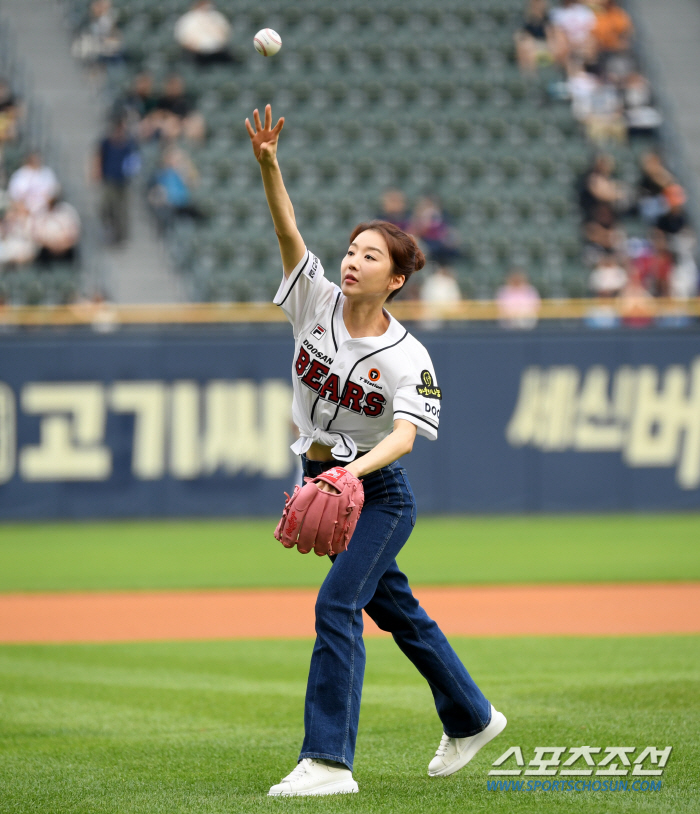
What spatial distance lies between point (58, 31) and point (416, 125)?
20.9 ft

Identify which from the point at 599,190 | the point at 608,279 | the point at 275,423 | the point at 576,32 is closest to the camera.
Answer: the point at 275,423

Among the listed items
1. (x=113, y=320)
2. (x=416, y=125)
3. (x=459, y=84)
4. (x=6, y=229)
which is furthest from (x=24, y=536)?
(x=459, y=84)

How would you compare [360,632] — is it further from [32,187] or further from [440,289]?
[32,187]

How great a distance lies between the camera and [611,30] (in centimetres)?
1995

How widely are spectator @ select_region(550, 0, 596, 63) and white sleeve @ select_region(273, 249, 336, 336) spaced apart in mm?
16333

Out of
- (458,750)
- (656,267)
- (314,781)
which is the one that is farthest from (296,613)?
(656,267)

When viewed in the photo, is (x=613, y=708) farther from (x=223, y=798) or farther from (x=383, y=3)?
(x=383, y=3)

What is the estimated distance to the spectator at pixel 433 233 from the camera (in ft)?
54.9

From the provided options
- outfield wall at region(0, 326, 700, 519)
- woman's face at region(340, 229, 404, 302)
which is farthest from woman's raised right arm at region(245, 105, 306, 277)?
outfield wall at region(0, 326, 700, 519)

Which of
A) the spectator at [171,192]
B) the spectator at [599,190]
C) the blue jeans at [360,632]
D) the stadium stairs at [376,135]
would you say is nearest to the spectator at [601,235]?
the spectator at [599,190]

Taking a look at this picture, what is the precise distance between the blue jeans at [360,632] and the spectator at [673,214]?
13857 millimetres

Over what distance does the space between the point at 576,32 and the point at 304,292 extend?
16624 mm

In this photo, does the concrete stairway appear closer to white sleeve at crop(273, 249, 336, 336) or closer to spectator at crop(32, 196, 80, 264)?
spectator at crop(32, 196, 80, 264)

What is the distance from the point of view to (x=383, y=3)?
20.7m
